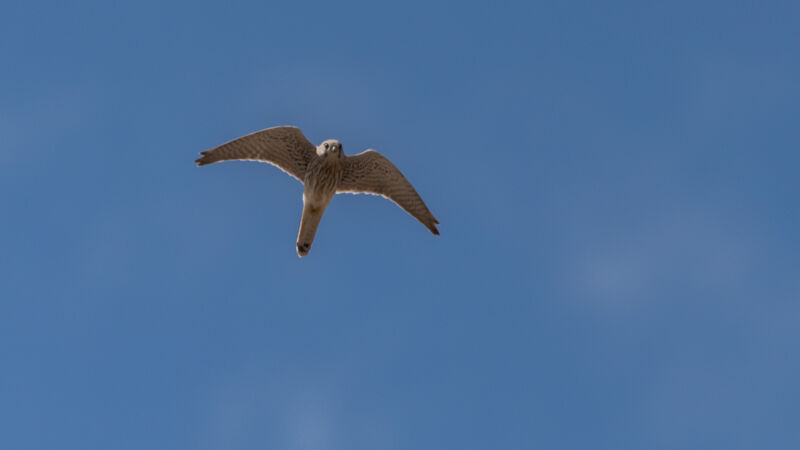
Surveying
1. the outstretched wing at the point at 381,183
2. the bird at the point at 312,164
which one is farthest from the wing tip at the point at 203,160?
the outstretched wing at the point at 381,183

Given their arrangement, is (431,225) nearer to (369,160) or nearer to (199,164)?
(369,160)

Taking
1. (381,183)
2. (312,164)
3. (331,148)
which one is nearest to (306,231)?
(312,164)

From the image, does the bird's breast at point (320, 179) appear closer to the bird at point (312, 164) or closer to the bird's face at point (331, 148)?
the bird at point (312, 164)

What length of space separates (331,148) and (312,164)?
726mm

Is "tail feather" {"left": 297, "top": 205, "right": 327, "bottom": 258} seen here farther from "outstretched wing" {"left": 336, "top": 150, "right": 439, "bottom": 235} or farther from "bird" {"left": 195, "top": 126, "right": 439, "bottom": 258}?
"outstretched wing" {"left": 336, "top": 150, "right": 439, "bottom": 235}

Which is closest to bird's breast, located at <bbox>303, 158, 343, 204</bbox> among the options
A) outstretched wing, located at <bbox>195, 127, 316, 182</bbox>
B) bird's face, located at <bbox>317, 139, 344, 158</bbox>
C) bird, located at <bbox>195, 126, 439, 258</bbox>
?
bird, located at <bbox>195, 126, 439, 258</bbox>

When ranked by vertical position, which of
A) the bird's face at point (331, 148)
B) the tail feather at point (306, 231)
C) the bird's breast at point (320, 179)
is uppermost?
the bird's face at point (331, 148)

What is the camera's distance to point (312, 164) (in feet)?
60.6

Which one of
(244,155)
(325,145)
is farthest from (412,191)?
(244,155)

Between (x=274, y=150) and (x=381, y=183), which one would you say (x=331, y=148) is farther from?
(x=381, y=183)

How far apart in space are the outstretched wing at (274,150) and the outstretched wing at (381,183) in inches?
35.8

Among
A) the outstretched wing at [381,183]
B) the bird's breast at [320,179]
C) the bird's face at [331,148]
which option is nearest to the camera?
the bird's face at [331,148]

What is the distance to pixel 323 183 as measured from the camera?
18.4m

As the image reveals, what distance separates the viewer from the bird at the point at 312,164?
18.3m
